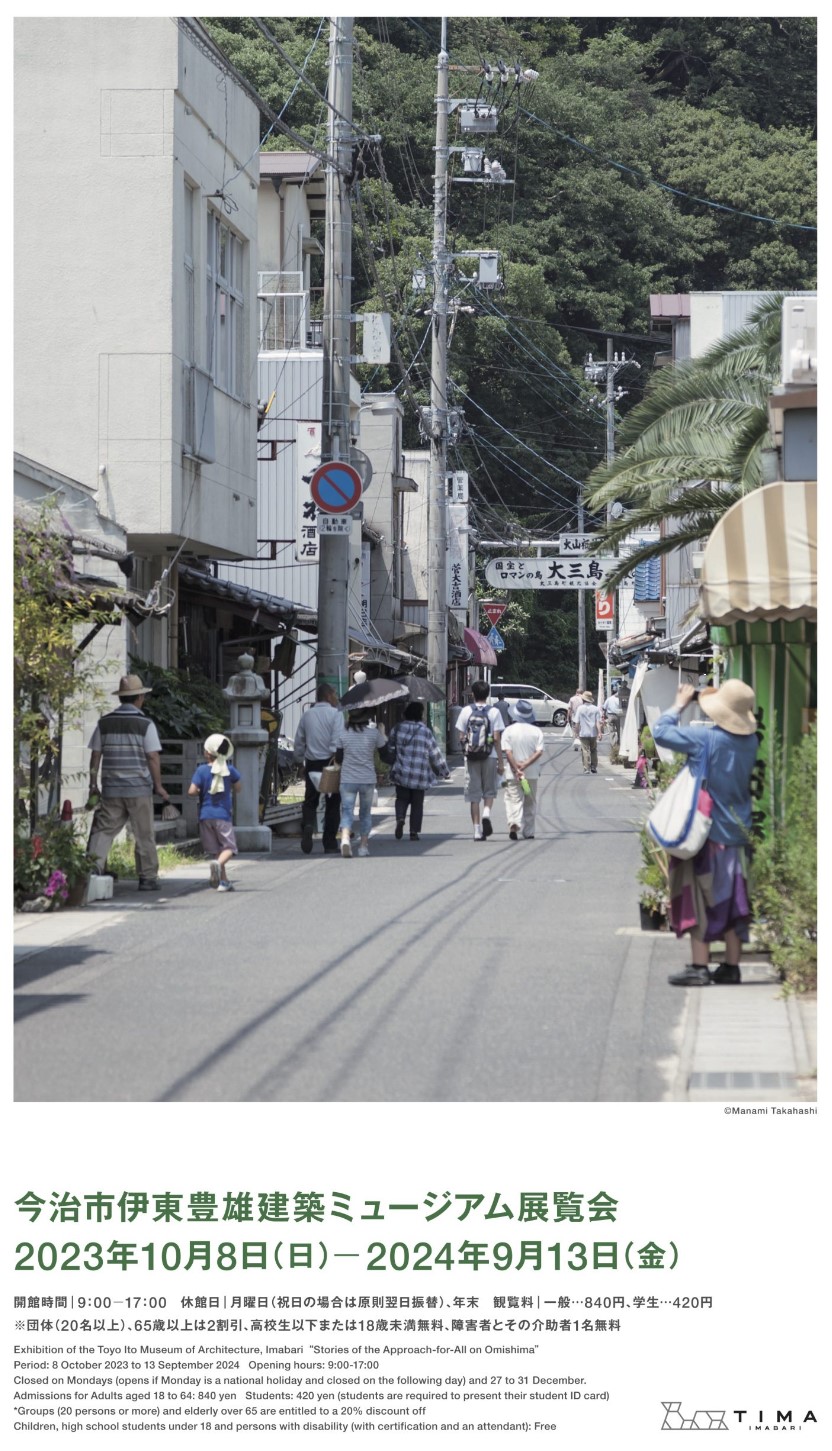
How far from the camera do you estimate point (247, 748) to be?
19.3 metres

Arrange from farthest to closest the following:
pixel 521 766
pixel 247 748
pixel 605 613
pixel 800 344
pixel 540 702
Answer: pixel 540 702 → pixel 605 613 → pixel 521 766 → pixel 247 748 → pixel 800 344

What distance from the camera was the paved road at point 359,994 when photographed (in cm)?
802

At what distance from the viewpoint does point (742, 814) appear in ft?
34.0

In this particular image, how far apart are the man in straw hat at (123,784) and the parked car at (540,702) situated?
50.0 metres

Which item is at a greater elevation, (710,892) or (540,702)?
(540,702)

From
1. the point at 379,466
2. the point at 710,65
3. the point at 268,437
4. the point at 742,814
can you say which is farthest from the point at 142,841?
the point at 710,65

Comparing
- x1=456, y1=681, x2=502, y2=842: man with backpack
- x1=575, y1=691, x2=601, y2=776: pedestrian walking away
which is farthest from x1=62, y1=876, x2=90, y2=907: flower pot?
x1=575, y1=691, x2=601, y2=776: pedestrian walking away

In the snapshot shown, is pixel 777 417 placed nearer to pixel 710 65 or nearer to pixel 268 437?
pixel 268 437

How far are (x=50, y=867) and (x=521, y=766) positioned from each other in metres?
7.99

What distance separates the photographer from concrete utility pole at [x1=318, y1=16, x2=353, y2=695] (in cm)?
2242

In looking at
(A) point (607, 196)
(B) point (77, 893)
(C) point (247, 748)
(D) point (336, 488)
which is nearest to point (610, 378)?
(A) point (607, 196)

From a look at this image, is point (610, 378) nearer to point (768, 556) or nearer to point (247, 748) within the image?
point (247, 748)
